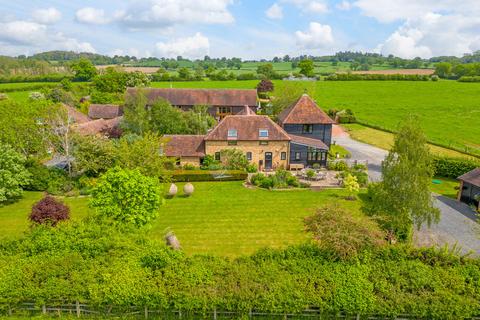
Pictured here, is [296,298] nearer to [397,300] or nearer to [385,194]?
[397,300]

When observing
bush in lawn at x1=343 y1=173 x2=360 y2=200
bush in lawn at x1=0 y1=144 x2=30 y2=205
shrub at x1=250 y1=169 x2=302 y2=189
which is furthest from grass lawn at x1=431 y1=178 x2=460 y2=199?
bush in lawn at x1=0 y1=144 x2=30 y2=205

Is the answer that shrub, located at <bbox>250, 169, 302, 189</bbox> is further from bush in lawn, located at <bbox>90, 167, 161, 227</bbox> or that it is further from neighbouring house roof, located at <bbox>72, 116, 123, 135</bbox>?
neighbouring house roof, located at <bbox>72, 116, 123, 135</bbox>

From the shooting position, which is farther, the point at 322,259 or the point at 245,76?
the point at 245,76

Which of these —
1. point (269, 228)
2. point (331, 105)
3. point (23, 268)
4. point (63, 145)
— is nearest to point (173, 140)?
point (63, 145)

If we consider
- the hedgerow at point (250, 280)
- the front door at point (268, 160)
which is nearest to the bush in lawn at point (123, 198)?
the hedgerow at point (250, 280)

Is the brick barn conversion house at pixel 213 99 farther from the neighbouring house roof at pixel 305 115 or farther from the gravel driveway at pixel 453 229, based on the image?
the gravel driveway at pixel 453 229

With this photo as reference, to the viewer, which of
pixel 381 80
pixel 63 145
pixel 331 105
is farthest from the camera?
pixel 381 80
